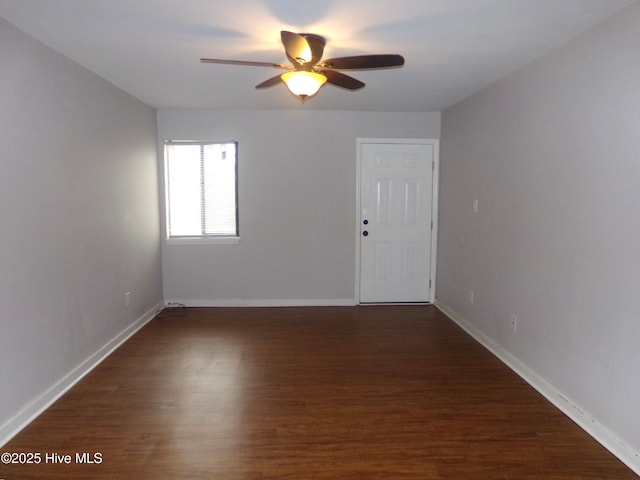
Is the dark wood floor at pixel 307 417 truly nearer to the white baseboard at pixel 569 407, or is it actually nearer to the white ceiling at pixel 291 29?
the white baseboard at pixel 569 407

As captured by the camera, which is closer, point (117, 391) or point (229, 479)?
point (229, 479)

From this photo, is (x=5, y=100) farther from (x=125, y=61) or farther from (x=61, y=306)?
Answer: (x=61, y=306)

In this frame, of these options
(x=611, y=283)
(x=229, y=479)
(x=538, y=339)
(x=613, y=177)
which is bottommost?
(x=229, y=479)

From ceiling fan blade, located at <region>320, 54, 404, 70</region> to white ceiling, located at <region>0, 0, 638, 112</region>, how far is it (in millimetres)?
216

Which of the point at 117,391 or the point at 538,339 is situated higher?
the point at 538,339

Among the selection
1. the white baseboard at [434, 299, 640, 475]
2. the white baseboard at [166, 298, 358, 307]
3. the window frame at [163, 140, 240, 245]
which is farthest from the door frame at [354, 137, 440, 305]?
the window frame at [163, 140, 240, 245]

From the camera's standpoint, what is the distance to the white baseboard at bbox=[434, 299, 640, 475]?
2.06 m

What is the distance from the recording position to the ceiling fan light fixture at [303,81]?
237 centimetres

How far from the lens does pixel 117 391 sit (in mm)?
2775

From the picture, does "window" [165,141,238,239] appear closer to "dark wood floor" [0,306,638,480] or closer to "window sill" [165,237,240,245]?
"window sill" [165,237,240,245]

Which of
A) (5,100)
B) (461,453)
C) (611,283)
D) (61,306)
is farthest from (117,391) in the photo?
(611,283)

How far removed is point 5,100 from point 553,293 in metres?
3.53

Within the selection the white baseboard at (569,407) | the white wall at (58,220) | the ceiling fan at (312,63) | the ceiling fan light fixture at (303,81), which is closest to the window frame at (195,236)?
the white wall at (58,220)

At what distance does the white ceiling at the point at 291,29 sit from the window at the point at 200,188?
48.3 inches
